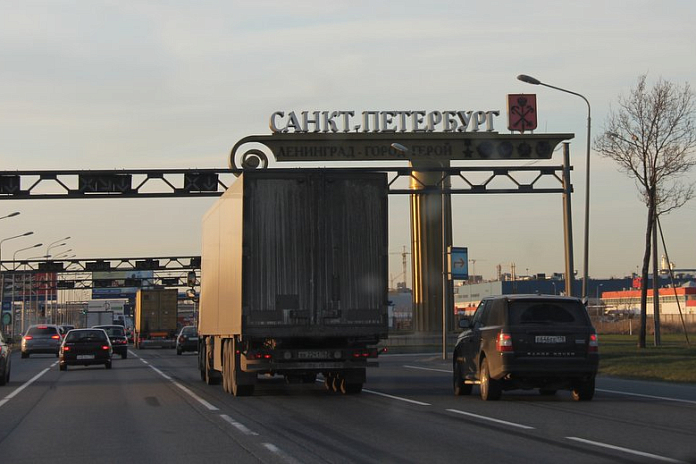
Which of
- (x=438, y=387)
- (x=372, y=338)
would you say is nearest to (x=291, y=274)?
(x=372, y=338)

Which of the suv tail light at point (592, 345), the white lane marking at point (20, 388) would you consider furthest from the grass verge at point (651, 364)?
the white lane marking at point (20, 388)

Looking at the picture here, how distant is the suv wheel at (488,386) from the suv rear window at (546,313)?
1055 millimetres

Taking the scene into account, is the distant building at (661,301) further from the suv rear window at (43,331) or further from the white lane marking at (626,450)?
the white lane marking at (626,450)

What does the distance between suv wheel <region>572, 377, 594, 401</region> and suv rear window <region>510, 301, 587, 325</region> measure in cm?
107

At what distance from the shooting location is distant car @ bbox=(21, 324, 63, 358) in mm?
57750

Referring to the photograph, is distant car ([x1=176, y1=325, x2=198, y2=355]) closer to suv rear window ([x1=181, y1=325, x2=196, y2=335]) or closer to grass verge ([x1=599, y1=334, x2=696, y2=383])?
suv rear window ([x1=181, y1=325, x2=196, y2=335])

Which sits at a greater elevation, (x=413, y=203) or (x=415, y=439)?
(x=413, y=203)

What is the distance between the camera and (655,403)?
1945cm

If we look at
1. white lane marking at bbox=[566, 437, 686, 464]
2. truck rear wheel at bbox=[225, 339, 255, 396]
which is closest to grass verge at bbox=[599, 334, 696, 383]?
truck rear wheel at bbox=[225, 339, 255, 396]

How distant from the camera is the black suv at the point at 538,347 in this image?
762 inches

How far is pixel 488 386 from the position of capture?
20062 millimetres

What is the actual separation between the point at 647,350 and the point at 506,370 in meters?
21.9

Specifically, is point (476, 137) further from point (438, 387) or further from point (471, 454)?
point (471, 454)

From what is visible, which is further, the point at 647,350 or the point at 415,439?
the point at 647,350
